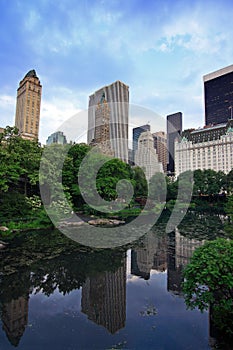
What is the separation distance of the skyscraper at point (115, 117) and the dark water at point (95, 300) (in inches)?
908

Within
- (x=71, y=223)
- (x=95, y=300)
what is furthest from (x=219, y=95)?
(x=95, y=300)

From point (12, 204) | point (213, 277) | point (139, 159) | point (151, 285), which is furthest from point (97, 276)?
point (139, 159)

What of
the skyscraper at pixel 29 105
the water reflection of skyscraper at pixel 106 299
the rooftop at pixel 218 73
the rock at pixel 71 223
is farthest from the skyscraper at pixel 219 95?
the water reflection of skyscraper at pixel 106 299

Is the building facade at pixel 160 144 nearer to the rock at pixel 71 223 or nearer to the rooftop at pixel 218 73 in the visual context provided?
the rooftop at pixel 218 73

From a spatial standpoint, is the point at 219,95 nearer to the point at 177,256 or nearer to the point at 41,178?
the point at 41,178

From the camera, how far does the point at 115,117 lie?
4166cm

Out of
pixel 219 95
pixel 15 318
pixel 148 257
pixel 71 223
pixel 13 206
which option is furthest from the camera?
pixel 219 95

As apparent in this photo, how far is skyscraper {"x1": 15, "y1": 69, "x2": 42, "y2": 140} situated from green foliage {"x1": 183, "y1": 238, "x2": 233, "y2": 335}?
91532 mm

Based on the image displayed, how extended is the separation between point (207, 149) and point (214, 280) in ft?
342

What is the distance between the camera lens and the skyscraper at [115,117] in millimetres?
38116

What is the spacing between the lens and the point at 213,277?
185 inches

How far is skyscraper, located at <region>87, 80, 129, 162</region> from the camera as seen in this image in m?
38.1

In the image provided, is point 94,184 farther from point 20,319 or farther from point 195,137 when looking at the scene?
point 195,137

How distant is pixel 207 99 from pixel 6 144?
150m
